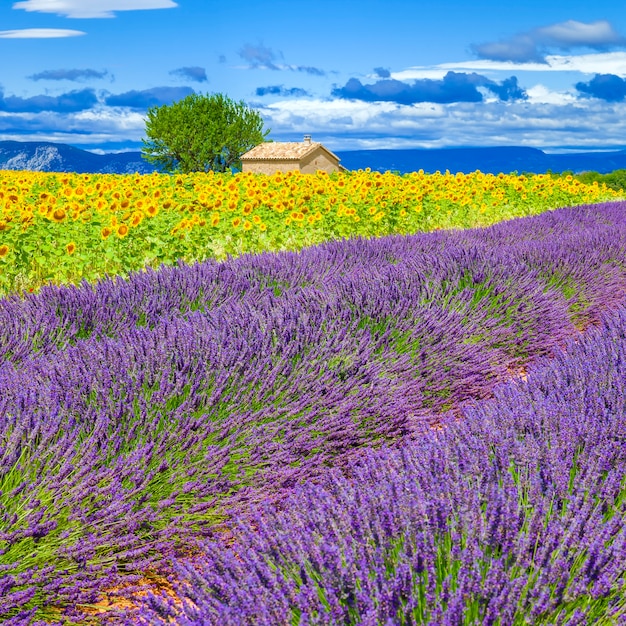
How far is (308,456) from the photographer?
3.07 m

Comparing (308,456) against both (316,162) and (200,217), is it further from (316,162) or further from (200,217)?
(316,162)

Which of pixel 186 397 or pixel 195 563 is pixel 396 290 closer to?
pixel 186 397

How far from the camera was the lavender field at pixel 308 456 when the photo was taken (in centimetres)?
165

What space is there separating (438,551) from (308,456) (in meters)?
1.42

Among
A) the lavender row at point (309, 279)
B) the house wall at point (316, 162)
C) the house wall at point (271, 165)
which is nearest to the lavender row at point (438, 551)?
the lavender row at point (309, 279)

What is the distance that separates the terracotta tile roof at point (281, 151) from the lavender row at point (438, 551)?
115 ft

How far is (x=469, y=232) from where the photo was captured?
7.78 metres

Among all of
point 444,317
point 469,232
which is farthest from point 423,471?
point 469,232

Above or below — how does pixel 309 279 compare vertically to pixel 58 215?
below

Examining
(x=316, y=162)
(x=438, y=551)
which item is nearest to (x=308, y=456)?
(x=438, y=551)

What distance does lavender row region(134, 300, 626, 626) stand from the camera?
1.54m

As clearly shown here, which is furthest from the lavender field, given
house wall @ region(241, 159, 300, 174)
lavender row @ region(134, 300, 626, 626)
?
house wall @ region(241, 159, 300, 174)

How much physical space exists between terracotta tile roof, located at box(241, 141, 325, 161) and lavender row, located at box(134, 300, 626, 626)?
3515cm

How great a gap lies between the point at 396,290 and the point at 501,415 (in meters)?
1.92
